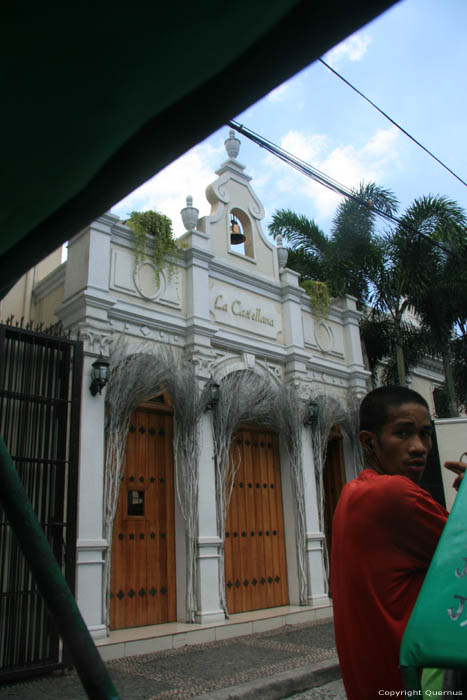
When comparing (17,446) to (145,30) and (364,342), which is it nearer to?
(145,30)

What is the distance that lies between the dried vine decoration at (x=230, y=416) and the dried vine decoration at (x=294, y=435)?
1.01 feet

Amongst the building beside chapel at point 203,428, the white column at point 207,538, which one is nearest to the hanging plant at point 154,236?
the building beside chapel at point 203,428

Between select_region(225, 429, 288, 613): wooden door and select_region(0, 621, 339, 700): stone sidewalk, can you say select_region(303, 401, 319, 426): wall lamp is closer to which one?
select_region(225, 429, 288, 613): wooden door

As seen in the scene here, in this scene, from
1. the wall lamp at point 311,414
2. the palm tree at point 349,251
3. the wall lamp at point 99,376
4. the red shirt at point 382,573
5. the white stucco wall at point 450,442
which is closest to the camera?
the red shirt at point 382,573

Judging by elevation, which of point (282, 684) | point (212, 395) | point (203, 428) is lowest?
point (282, 684)

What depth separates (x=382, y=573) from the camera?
1.62m

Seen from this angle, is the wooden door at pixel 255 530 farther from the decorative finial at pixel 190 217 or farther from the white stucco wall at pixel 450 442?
the white stucco wall at pixel 450 442

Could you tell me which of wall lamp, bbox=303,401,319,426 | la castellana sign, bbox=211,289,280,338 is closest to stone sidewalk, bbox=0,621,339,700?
wall lamp, bbox=303,401,319,426

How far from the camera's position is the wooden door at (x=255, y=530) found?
30.0 feet

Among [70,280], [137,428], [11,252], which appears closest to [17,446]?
[137,428]

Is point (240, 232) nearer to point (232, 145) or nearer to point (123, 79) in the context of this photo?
point (232, 145)

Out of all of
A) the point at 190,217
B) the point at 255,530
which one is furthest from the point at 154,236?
the point at 255,530

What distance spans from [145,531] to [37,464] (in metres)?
2.49

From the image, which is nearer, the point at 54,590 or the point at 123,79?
the point at 123,79
